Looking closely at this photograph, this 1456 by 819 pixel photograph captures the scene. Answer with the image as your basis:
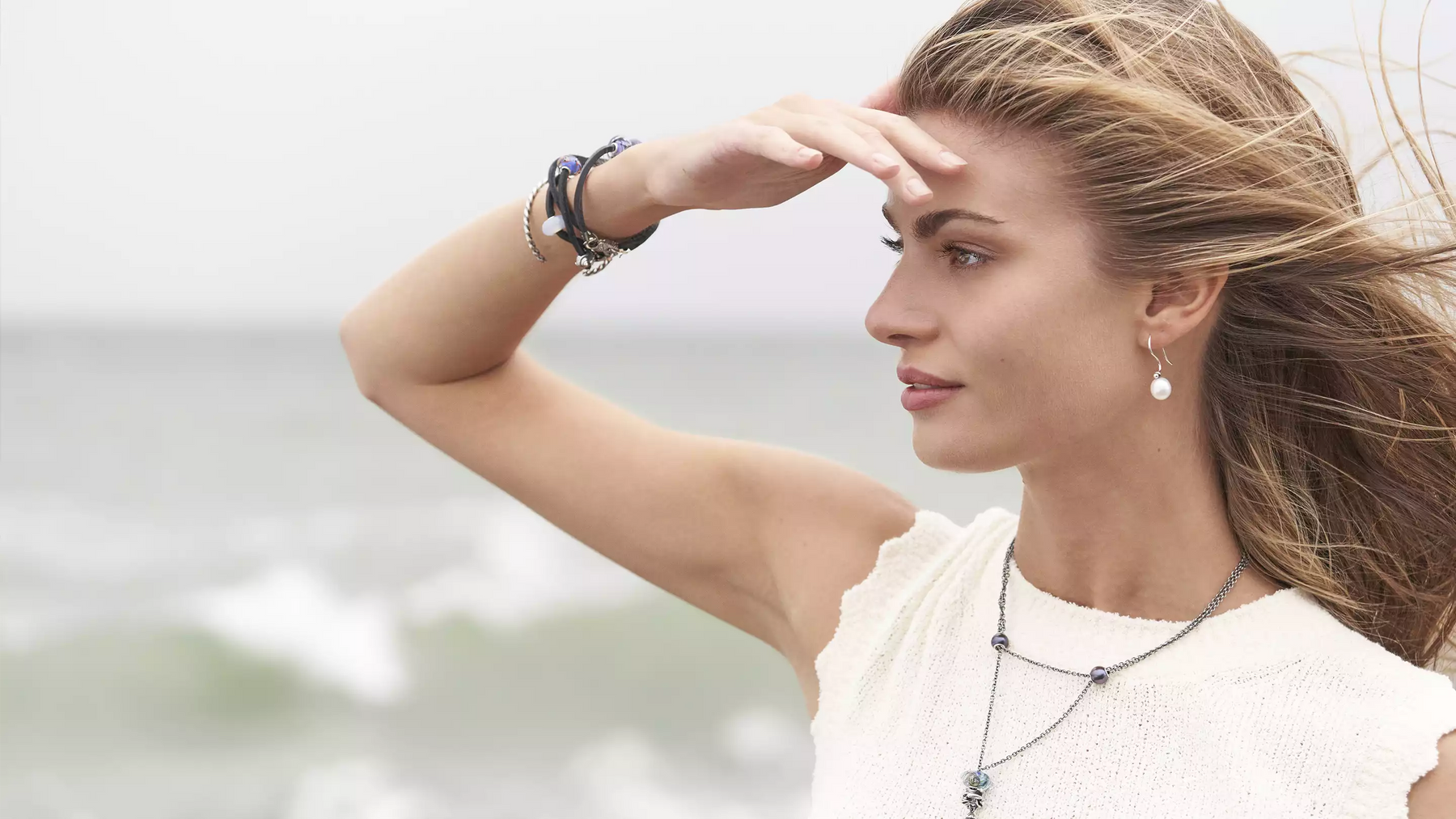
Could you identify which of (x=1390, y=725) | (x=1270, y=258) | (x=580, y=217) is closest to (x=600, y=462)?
(x=580, y=217)

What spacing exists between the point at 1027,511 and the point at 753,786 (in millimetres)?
5112

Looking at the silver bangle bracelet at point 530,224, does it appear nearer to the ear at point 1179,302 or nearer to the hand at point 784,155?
the hand at point 784,155

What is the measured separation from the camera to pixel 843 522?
2.26m

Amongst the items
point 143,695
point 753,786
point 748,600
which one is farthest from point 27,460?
point 748,600

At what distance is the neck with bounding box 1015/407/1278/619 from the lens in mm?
1922

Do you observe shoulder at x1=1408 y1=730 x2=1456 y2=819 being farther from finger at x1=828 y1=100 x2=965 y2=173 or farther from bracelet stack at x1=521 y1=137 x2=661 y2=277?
bracelet stack at x1=521 y1=137 x2=661 y2=277

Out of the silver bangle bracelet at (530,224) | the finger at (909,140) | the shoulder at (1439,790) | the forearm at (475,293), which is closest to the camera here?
the shoulder at (1439,790)

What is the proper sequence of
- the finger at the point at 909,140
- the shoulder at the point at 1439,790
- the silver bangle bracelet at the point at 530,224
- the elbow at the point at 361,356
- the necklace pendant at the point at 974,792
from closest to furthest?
the shoulder at the point at 1439,790
the finger at the point at 909,140
the necklace pendant at the point at 974,792
the silver bangle bracelet at the point at 530,224
the elbow at the point at 361,356

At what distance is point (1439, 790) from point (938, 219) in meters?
0.99

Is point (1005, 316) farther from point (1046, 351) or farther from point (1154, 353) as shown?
point (1154, 353)

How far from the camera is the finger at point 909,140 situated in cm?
173

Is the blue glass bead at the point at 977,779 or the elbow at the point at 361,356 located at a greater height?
the elbow at the point at 361,356

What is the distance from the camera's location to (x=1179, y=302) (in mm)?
1839

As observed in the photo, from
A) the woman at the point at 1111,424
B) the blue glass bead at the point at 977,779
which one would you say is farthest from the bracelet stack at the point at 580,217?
the blue glass bead at the point at 977,779
